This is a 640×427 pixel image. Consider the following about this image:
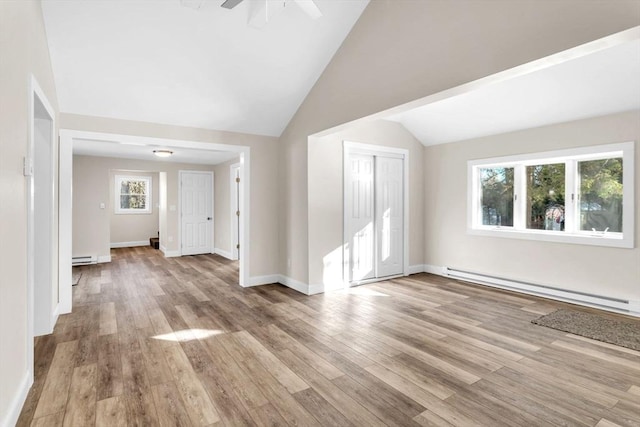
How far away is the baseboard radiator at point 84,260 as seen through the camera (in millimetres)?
7043

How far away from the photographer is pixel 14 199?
1972 mm

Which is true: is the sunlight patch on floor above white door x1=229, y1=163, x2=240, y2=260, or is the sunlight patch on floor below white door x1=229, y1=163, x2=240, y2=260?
below

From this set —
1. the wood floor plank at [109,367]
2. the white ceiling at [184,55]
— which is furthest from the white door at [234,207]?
the wood floor plank at [109,367]

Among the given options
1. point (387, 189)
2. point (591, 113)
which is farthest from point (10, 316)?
point (591, 113)

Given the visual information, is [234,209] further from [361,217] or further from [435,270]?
[435,270]

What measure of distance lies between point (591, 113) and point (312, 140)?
3571 millimetres

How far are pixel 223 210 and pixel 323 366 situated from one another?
616 centimetres

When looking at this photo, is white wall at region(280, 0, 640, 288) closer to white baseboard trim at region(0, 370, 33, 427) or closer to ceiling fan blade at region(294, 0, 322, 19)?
ceiling fan blade at region(294, 0, 322, 19)

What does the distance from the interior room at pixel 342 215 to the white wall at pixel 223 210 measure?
110 cm

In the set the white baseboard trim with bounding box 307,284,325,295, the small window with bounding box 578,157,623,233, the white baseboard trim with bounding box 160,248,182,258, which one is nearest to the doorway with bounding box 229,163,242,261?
the white baseboard trim with bounding box 160,248,182,258

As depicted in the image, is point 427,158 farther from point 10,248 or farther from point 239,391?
point 10,248

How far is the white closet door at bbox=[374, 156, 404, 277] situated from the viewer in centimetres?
554

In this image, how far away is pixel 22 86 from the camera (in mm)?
2100

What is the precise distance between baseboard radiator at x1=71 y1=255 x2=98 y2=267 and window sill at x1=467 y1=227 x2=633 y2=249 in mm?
7843
